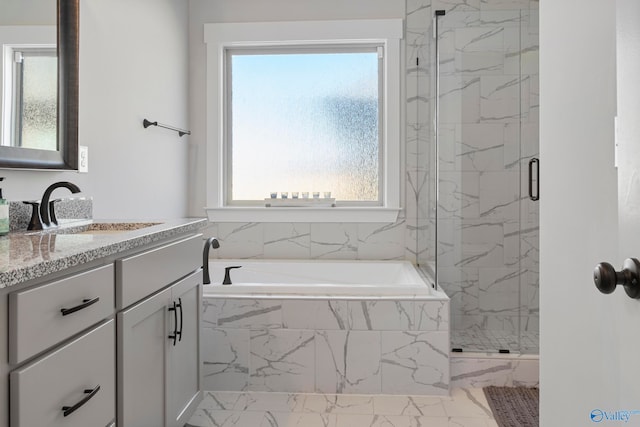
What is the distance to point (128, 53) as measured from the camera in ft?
8.50

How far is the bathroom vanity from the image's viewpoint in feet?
2.92

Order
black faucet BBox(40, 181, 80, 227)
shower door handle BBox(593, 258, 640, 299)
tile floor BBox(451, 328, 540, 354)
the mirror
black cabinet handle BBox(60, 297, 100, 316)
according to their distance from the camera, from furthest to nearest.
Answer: tile floor BBox(451, 328, 540, 354) < the mirror < black faucet BBox(40, 181, 80, 227) < black cabinet handle BBox(60, 297, 100, 316) < shower door handle BBox(593, 258, 640, 299)

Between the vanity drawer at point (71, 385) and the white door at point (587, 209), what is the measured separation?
102cm

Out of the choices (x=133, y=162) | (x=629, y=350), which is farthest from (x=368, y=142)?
(x=629, y=350)

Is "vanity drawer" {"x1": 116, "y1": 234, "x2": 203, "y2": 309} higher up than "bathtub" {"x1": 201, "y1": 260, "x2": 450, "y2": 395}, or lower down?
higher up

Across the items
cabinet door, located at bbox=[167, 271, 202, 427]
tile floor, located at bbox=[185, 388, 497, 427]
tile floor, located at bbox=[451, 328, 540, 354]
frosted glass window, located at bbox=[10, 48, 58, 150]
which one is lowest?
tile floor, located at bbox=[185, 388, 497, 427]

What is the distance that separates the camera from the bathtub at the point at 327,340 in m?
2.36

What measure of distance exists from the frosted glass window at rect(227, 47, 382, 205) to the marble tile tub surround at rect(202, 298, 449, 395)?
130 cm

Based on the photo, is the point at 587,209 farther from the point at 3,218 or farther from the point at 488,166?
the point at 488,166

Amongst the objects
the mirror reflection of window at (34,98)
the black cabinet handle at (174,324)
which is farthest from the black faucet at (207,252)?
the mirror reflection of window at (34,98)

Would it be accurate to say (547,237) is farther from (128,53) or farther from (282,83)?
(282,83)

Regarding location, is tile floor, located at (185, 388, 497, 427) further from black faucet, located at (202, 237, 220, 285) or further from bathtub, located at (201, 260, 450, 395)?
black faucet, located at (202, 237, 220, 285)

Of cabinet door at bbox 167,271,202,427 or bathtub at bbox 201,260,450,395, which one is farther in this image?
bathtub at bbox 201,260,450,395

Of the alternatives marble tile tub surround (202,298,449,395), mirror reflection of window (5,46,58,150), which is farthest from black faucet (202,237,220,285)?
mirror reflection of window (5,46,58,150)
